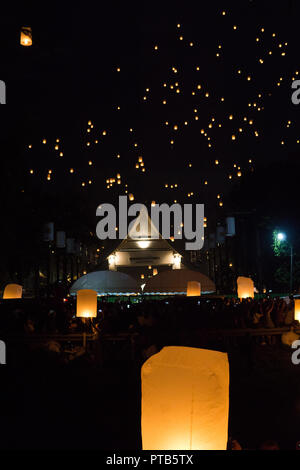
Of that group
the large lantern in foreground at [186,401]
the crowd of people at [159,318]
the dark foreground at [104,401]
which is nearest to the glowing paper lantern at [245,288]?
the crowd of people at [159,318]

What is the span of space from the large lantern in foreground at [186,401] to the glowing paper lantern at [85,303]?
7.72 m

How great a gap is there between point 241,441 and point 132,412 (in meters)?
1.81

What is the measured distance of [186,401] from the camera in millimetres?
2635

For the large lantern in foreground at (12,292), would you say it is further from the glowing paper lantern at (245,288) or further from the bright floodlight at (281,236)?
the bright floodlight at (281,236)

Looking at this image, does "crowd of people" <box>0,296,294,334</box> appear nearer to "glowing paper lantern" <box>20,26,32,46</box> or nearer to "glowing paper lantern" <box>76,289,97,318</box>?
"glowing paper lantern" <box>76,289,97,318</box>

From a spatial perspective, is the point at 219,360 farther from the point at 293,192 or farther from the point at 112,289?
the point at 293,192

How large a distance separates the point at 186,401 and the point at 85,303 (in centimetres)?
795

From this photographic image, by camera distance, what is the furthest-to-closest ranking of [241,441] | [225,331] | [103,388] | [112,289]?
[112,289] → [225,331] → [103,388] → [241,441]

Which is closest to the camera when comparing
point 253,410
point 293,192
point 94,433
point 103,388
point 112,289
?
point 94,433

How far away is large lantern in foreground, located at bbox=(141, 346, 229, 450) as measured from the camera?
265cm

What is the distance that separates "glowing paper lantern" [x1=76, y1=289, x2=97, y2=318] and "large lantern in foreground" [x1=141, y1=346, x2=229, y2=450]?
772cm

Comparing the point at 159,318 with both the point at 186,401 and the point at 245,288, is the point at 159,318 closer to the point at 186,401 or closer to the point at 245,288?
the point at 245,288
